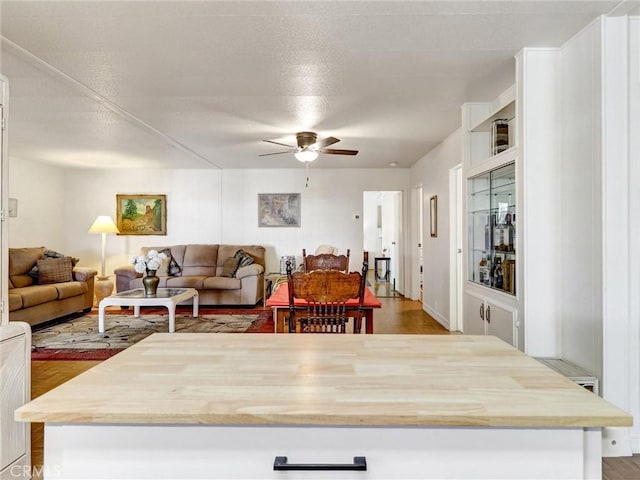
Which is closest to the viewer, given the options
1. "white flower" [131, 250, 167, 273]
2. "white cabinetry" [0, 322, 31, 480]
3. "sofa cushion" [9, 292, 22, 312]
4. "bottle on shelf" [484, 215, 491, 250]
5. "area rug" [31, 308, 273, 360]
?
"white cabinetry" [0, 322, 31, 480]

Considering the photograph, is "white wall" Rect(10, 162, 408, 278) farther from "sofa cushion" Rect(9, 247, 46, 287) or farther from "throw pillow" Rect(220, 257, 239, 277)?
"sofa cushion" Rect(9, 247, 46, 287)

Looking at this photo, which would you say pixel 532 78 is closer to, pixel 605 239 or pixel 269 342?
pixel 605 239

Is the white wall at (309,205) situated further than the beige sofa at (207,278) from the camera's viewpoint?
Yes

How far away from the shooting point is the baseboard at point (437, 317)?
460 centimetres

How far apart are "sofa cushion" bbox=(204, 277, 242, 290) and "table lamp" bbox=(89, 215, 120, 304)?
5.29 ft

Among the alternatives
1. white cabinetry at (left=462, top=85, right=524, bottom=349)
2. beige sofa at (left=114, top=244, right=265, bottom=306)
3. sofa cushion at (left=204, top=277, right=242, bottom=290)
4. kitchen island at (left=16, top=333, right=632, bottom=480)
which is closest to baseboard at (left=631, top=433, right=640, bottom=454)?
white cabinetry at (left=462, top=85, right=524, bottom=349)

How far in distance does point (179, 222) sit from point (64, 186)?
214 centimetres

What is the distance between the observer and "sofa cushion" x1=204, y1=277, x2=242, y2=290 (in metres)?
5.70

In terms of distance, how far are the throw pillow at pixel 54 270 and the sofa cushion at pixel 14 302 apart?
0.71 metres

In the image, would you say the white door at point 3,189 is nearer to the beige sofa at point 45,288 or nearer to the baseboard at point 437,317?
the beige sofa at point 45,288

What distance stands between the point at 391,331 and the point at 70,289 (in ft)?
13.8

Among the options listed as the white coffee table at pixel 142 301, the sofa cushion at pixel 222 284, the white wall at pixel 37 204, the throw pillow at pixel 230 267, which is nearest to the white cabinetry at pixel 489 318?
the white coffee table at pixel 142 301

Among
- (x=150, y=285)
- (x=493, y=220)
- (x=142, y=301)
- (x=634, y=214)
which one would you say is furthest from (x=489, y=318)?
(x=150, y=285)

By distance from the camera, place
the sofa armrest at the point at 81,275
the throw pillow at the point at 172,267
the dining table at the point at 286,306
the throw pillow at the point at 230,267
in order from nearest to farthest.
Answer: the dining table at the point at 286,306, the sofa armrest at the point at 81,275, the throw pillow at the point at 230,267, the throw pillow at the point at 172,267
